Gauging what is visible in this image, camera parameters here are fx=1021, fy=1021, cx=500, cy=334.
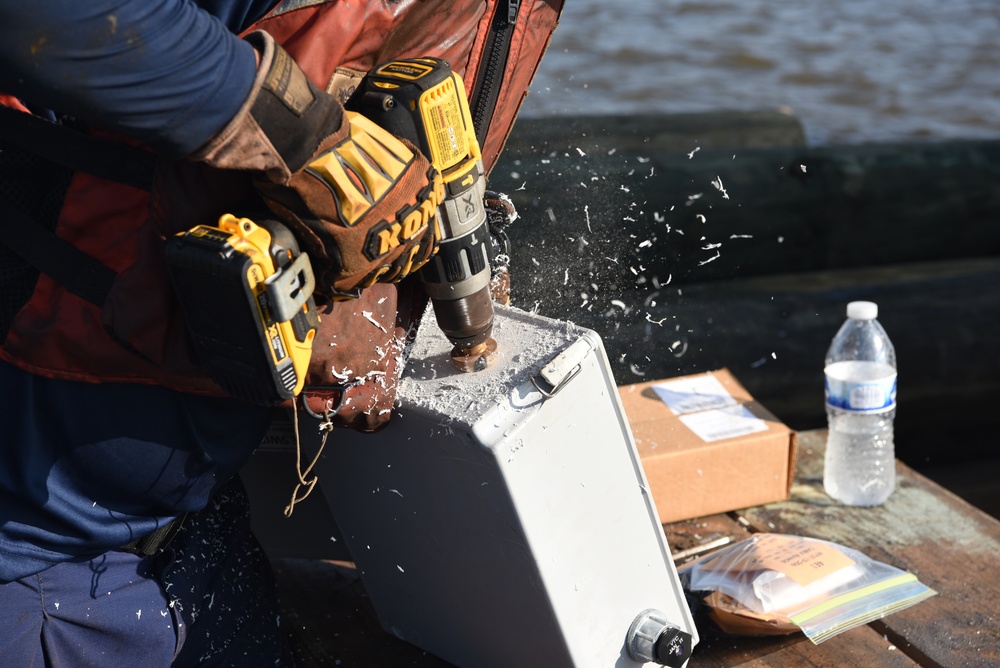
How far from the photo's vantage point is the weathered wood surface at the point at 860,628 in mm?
1625

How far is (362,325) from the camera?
4.26 feet

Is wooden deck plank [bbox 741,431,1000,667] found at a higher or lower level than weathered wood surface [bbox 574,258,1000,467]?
higher

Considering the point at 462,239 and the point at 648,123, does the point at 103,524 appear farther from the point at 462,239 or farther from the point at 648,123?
the point at 648,123

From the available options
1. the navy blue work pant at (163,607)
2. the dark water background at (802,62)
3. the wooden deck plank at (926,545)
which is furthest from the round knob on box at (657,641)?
the dark water background at (802,62)

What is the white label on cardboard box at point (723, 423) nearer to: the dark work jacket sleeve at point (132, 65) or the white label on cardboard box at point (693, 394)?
the white label on cardboard box at point (693, 394)

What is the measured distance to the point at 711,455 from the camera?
6.50 ft

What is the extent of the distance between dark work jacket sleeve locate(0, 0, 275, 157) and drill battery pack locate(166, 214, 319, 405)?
0.10 meters

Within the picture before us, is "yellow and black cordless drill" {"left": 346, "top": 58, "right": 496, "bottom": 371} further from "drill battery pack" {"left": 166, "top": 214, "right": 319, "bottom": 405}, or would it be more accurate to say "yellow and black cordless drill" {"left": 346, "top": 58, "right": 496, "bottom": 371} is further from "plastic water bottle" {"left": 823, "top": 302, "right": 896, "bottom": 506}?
"plastic water bottle" {"left": 823, "top": 302, "right": 896, "bottom": 506}

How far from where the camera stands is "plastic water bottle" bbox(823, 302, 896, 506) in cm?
205

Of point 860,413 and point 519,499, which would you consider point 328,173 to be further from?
point 860,413

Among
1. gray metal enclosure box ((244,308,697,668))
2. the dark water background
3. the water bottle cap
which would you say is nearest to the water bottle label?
the water bottle cap

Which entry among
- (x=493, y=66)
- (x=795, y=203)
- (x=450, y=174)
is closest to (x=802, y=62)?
(x=795, y=203)

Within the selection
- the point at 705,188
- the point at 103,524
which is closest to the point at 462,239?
the point at 103,524

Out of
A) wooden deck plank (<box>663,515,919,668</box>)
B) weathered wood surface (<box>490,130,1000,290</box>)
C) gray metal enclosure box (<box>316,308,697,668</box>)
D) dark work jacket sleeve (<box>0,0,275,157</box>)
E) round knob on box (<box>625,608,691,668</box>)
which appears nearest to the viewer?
dark work jacket sleeve (<box>0,0,275,157</box>)
